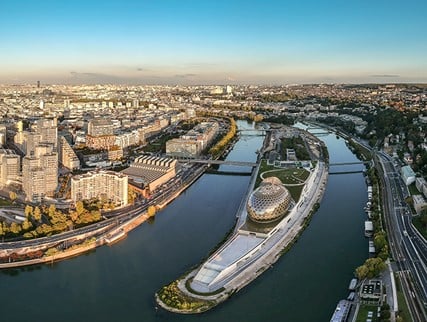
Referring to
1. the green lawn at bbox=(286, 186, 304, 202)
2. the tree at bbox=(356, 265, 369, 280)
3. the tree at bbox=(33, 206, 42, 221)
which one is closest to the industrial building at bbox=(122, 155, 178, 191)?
the tree at bbox=(33, 206, 42, 221)

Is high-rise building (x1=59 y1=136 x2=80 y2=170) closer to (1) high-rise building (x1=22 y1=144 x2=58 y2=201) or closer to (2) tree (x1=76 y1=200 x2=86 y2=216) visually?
(1) high-rise building (x1=22 y1=144 x2=58 y2=201)

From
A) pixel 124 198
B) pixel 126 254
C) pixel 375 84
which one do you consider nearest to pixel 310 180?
pixel 124 198

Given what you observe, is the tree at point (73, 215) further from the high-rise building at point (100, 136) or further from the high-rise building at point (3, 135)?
the high-rise building at point (3, 135)

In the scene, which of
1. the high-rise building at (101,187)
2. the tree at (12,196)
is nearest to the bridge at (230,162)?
the high-rise building at (101,187)

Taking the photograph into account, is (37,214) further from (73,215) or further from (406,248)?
→ (406,248)

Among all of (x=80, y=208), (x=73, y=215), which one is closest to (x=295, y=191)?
(x=80, y=208)

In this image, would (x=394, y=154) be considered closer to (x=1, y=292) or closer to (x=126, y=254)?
(x=126, y=254)
